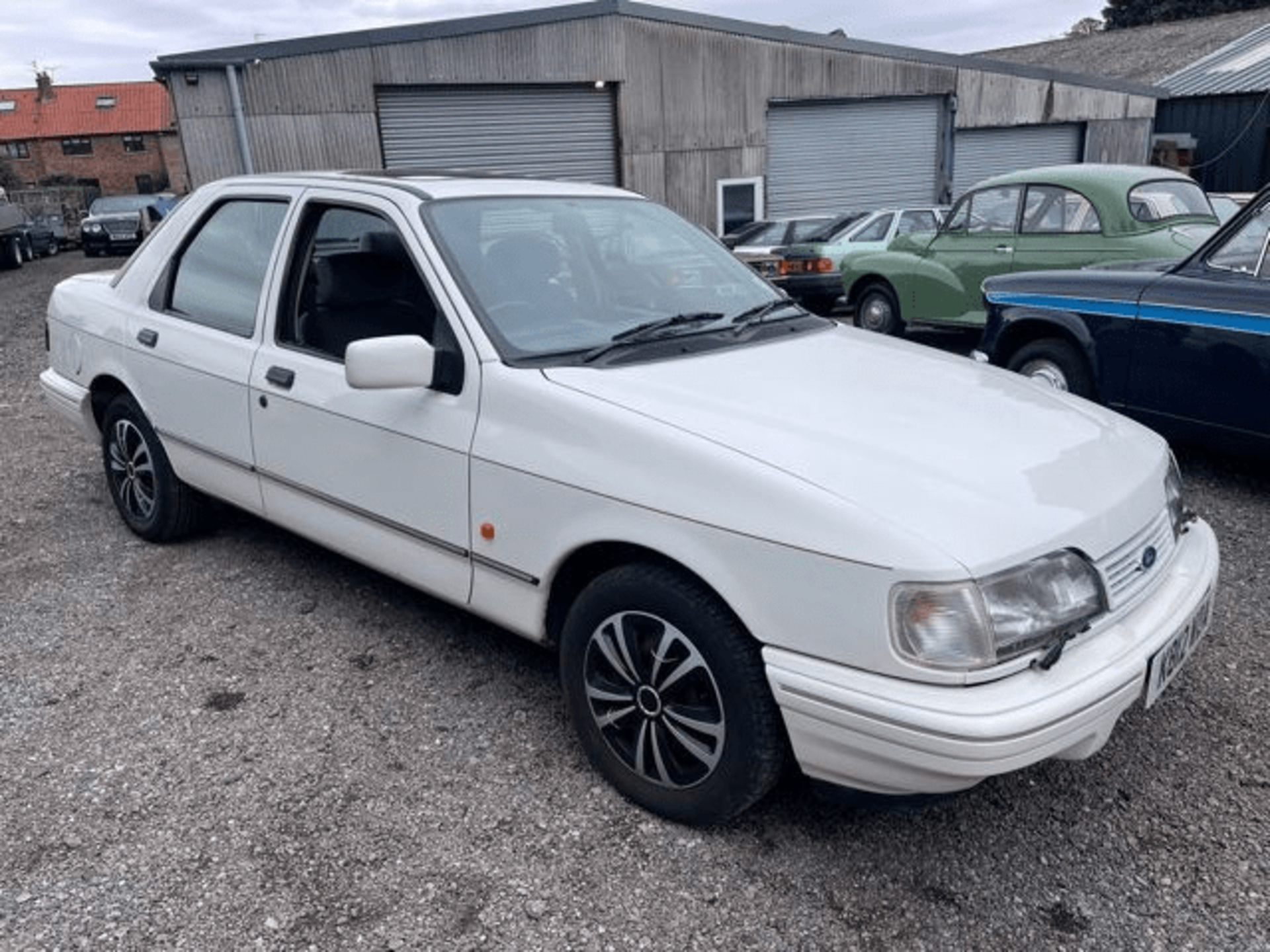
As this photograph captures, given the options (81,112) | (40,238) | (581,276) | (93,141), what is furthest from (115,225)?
(81,112)

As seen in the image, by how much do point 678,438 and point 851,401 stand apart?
23.7 inches

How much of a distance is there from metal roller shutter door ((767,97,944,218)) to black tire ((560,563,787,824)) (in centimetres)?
1633

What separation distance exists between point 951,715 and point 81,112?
61.6 metres

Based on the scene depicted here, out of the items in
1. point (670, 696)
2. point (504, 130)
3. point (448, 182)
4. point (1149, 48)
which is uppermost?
point (1149, 48)

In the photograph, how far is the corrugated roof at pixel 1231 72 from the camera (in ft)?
84.1

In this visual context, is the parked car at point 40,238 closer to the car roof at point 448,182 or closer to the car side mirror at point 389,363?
the car roof at point 448,182

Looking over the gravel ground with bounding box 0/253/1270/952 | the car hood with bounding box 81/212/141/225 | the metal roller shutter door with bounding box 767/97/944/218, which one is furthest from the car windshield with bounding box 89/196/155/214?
the gravel ground with bounding box 0/253/1270/952

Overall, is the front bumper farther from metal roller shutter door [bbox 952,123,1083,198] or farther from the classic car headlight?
metal roller shutter door [bbox 952,123,1083,198]

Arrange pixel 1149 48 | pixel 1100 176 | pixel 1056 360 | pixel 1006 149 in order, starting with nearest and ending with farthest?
pixel 1056 360, pixel 1100 176, pixel 1006 149, pixel 1149 48

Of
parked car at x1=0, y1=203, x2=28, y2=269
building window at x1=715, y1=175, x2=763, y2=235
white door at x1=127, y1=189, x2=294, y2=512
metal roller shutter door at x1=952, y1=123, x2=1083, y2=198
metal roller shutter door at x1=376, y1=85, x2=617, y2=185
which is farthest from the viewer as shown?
parked car at x1=0, y1=203, x2=28, y2=269

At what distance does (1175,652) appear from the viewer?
8.05 ft

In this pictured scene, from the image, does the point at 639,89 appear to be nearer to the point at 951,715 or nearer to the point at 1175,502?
the point at 1175,502

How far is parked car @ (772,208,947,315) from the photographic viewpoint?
37.3 ft

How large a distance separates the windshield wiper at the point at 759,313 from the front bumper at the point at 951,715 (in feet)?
4.64
